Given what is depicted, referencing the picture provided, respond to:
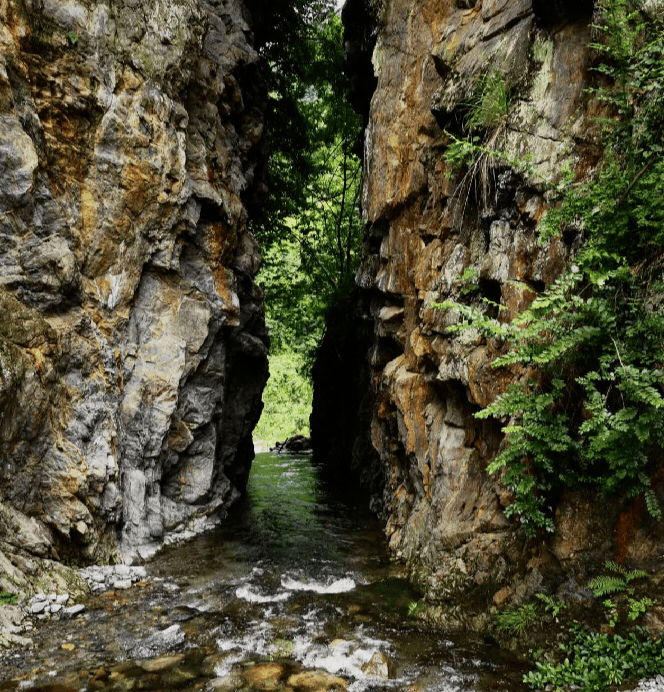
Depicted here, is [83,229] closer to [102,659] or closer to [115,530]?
[115,530]

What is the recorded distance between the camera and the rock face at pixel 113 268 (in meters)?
8.20

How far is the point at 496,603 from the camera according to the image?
247 inches

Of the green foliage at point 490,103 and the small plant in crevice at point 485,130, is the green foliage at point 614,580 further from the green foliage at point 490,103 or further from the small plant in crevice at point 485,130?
the green foliage at point 490,103

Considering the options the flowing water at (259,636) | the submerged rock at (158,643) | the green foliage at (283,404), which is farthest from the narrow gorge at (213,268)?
the green foliage at (283,404)

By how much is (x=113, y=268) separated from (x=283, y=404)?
94.3 ft

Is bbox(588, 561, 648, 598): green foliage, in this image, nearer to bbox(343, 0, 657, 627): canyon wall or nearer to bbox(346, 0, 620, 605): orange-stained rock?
bbox(343, 0, 657, 627): canyon wall

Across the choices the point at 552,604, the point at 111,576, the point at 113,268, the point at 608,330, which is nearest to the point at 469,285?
the point at 608,330

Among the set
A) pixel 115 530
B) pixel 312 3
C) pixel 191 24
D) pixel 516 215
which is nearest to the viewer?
pixel 516 215

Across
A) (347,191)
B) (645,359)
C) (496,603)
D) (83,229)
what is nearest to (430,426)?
(496,603)

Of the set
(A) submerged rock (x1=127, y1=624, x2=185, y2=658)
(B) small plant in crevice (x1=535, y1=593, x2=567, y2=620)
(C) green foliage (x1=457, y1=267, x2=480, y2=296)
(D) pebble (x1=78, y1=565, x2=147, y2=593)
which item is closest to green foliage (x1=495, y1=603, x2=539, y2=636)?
(B) small plant in crevice (x1=535, y1=593, x2=567, y2=620)

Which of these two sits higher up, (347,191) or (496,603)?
(347,191)

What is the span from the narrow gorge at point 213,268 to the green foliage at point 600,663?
12.8 inches

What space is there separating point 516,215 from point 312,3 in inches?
607

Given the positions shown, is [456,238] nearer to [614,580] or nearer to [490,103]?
[490,103]
